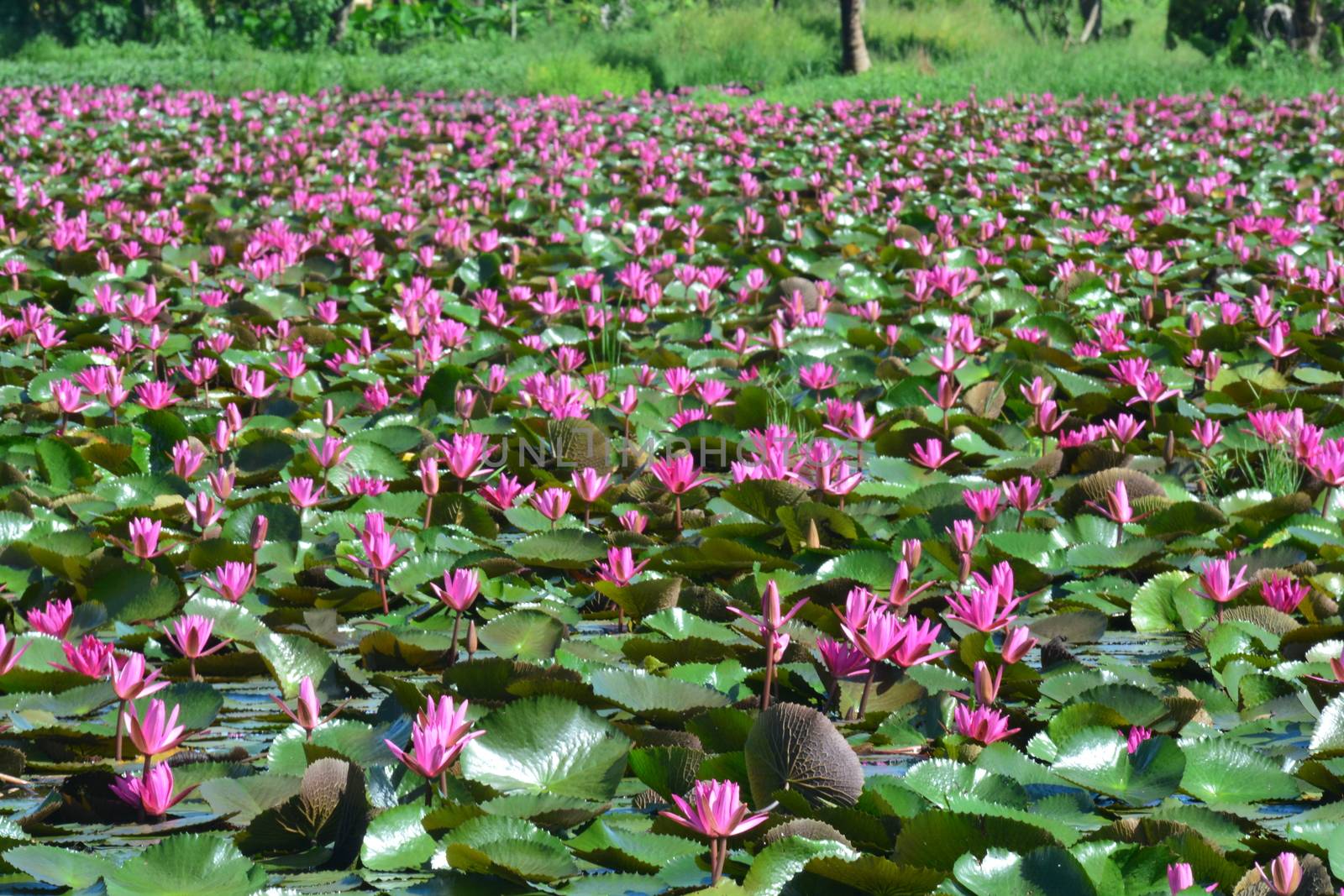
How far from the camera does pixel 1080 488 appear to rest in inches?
135

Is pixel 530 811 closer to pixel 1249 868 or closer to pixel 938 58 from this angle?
pixel 1249 868

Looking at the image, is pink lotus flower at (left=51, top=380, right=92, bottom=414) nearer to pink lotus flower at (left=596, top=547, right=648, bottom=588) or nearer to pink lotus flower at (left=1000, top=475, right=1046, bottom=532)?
pink lotus flower at (left=596, top=547, right=648, bottom=588)

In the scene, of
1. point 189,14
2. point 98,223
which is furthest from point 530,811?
point 189,14

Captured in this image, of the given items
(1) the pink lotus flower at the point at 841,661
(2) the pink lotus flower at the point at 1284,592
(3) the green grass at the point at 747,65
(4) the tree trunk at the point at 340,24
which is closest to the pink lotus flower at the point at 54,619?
(1) the pink lotus flower at the point at 841,661

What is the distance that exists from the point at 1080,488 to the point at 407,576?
1.63 meters

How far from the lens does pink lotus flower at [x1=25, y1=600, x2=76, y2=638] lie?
253 cm

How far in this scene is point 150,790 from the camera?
6.18 feet

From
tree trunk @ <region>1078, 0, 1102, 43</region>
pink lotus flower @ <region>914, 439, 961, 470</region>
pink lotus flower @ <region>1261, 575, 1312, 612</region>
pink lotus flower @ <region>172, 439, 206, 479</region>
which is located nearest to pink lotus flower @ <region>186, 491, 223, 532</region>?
pink lotus flower @ <region>172, 439, 206, 479</region>

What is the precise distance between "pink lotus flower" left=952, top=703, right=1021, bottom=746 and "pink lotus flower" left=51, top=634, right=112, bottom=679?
1344 mm

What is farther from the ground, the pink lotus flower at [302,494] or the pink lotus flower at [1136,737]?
the pink lotus flower at [302,494]

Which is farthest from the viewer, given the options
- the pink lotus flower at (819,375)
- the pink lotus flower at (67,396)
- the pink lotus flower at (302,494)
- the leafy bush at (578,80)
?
the leafy bush at (578,80)

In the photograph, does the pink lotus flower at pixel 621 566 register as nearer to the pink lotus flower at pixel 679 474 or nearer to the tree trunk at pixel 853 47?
the pink lotus flower at pixel 679 474

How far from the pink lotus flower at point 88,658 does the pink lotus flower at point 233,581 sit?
1.26 ft

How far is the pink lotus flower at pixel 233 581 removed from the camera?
2.66 meters
